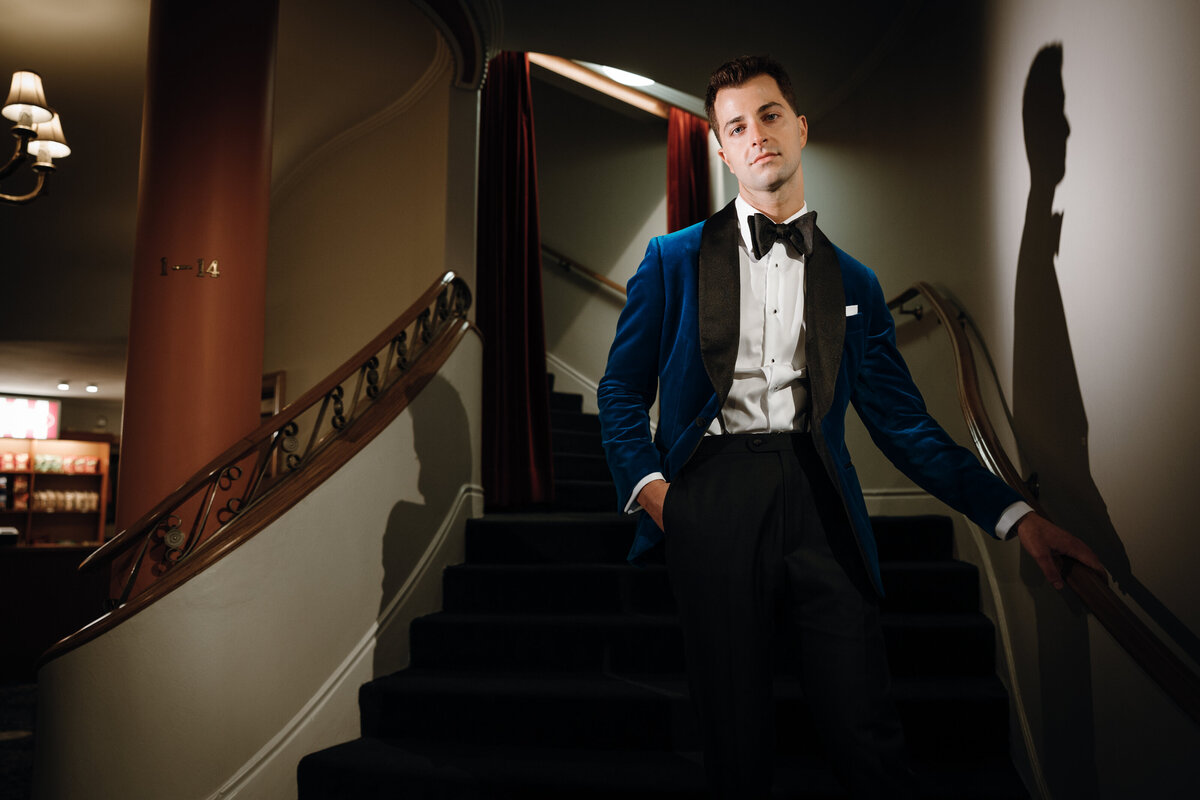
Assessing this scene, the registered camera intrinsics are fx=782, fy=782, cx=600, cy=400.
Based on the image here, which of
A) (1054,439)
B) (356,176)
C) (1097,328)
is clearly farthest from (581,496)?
(1097,328)

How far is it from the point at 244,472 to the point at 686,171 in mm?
4022

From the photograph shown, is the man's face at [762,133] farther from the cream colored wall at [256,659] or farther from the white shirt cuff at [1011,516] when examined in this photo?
the cream colored wall at [256,659]

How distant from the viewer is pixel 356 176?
16.7 feet

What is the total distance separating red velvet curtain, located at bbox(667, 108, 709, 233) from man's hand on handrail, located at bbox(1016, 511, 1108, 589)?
15.2 feet

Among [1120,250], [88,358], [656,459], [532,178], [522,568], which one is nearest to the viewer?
[656,459]

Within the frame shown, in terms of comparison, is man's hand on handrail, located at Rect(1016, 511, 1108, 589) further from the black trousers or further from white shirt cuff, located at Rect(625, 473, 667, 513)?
white shirt cuff, located at Rect(625, 473, 667, 513)

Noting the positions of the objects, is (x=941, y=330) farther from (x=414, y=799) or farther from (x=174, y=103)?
(x=174, y=103)

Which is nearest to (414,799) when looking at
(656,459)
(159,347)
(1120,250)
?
(656,459)

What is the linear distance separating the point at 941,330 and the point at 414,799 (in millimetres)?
2446

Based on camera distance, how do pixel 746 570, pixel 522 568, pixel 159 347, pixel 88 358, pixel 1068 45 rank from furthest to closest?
pixel 88 358 < pixel 522 568 < pixel 159 347 < pixel 1068 45 < pixel 746 570

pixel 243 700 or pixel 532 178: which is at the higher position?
pixel 532 178

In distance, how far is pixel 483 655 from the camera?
2713 millimetres

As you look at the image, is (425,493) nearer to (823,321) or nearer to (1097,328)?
(823,321)

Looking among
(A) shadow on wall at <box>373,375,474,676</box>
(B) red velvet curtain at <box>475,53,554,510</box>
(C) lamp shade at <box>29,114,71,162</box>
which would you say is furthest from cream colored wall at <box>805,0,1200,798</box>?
(C) lamp shade at <box>29,114,71,162</box>
